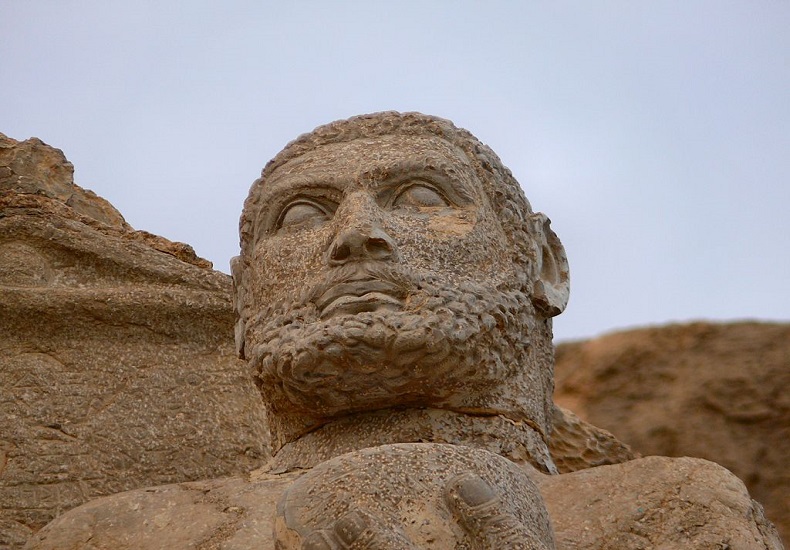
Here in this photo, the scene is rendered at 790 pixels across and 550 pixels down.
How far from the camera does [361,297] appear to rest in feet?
18.4

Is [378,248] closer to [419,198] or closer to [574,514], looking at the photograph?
[419,198]

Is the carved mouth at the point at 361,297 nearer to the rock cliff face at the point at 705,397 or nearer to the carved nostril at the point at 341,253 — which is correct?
the carved nostril at the point at 341,253

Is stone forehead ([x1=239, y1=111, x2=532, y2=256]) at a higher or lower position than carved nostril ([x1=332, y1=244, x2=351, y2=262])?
higher

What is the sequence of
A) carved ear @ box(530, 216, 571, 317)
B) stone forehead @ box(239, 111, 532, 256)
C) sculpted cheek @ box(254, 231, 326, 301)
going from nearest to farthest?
sculpted cheek @ box(254, 231, 326, 301)
carved ear @ box(530, 216, 571, 317)
stone forehead @ box(239, 111, 532, 256)

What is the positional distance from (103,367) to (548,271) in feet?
5.36

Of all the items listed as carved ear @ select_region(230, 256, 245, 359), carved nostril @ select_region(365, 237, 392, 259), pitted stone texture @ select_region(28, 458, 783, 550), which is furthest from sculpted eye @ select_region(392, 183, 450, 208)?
pitted stone texture @ select_region(28, 458, 783, 550)

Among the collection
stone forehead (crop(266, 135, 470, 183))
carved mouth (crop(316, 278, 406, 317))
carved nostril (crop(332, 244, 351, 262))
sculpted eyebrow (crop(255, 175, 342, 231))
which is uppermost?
stone forehead (crop(266, 135, 470, 183))

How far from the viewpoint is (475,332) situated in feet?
18.5

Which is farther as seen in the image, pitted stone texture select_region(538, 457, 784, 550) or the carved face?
the carved face

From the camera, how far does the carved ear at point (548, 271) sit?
6.07m

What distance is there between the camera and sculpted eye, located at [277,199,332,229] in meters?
6.01

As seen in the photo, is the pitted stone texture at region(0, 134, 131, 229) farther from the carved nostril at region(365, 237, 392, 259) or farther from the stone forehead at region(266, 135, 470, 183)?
the carved nostril at region(365, 237, 392, 259)

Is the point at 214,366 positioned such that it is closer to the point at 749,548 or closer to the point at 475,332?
the point at 475,332

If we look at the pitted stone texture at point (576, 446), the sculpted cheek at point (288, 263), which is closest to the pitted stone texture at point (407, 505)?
the sculpted cheek at point (288, 263)
